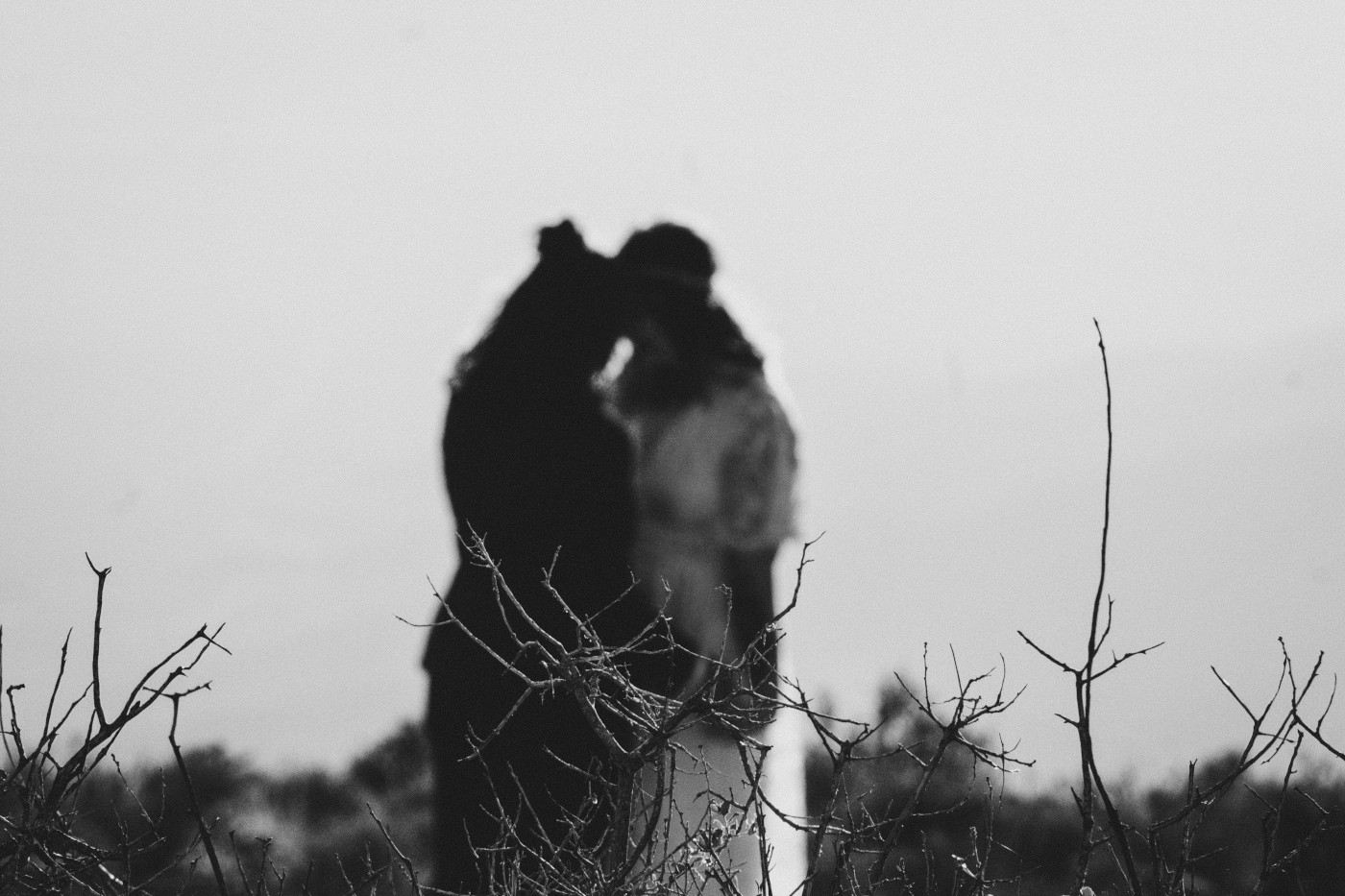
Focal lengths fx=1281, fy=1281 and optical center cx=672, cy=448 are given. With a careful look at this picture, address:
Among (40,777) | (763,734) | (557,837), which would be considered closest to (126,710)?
(40,777)

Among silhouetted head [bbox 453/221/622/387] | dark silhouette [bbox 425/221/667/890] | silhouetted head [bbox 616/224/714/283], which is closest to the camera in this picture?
dark silhouette [bbox 425/221/667/890]

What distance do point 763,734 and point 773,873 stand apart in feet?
1.59

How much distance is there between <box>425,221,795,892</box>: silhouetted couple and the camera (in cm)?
466

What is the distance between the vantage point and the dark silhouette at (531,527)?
4598mm

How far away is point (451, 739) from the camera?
4.80m

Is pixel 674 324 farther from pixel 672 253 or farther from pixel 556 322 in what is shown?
pixel 556 322

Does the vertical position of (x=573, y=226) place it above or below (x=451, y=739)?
above

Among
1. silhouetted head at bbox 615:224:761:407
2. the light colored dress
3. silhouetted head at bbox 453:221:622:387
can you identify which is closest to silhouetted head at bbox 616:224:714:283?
silhouetted head at bbox 615:224:761:407

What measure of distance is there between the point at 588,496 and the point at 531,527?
28 cm

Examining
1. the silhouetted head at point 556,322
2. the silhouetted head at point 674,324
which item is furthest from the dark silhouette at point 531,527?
the silhouetted head at point 674,324

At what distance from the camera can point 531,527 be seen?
4.90 meters

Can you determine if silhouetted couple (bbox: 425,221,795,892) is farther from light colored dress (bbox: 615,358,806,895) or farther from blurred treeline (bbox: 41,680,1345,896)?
blurred treeline (bbox: 41,680,1345,896)

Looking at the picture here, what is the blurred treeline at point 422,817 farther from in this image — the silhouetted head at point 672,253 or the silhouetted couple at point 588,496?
the silhouetted head at point 672,253

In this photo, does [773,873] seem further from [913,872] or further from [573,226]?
[913,872]
